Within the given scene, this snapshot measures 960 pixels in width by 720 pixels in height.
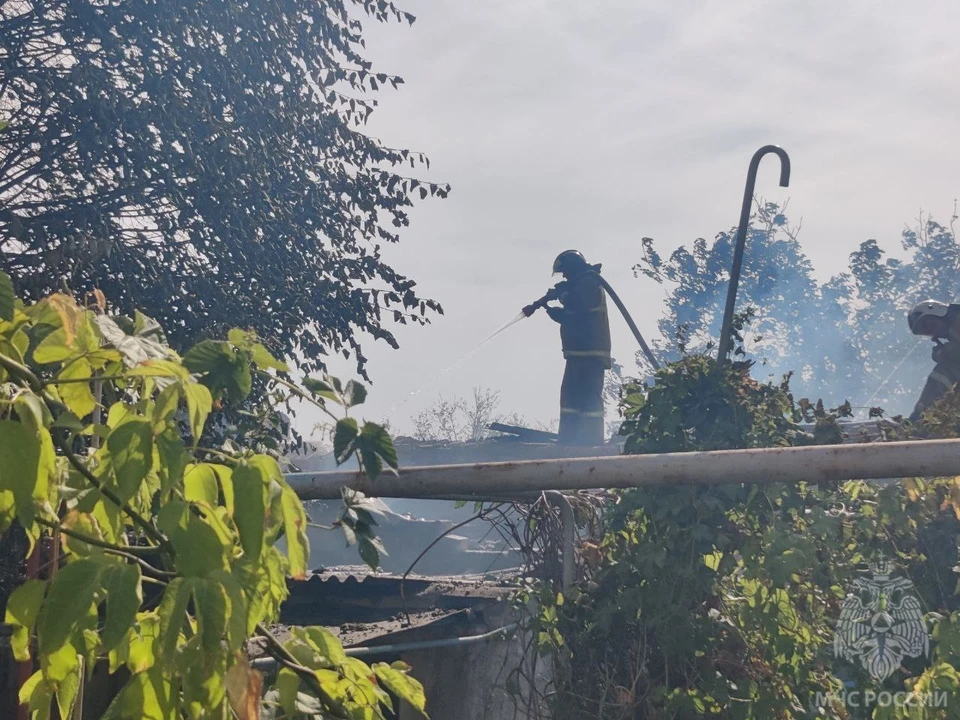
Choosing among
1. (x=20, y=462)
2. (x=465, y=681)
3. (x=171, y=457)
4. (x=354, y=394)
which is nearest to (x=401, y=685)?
(x=354, y=394)

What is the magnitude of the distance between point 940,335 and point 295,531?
567 centimetres

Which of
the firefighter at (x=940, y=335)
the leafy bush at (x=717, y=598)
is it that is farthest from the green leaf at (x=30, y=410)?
the firefighter at (x=940, y=335)

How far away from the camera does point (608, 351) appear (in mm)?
11211

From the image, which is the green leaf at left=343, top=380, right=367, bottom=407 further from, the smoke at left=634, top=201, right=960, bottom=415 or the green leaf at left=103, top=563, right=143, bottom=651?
the smoke at left=634, top=201, right=960, bottom=415

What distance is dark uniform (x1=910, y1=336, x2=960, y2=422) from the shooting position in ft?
18.1

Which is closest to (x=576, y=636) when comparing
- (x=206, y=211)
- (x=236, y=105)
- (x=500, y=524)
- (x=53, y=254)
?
(x=500, y=524)

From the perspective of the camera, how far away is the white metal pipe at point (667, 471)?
1.85 m

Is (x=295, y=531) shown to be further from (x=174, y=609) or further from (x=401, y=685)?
(x=401, y=685)

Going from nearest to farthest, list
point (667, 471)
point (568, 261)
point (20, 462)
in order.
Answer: point (20, 462), point (667, 471), point (568, 261)

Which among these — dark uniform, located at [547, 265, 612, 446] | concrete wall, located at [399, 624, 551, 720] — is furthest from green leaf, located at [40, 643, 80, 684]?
dark uniform, located at [547, 265, 612, 446]

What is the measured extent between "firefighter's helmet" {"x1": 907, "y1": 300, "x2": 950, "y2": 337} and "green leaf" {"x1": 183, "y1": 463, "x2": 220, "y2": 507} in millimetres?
5680

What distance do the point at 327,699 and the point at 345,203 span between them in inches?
290

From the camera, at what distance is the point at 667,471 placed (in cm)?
207

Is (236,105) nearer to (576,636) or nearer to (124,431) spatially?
(576,636)
